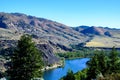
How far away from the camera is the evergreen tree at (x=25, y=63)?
3628cm

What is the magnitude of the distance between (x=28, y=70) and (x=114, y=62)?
Answer: 1425 inches

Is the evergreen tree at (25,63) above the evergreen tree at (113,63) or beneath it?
above

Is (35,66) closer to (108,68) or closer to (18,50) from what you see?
(18,50)

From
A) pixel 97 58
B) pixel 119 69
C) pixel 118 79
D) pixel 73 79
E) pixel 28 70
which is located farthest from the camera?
pixel 73 79

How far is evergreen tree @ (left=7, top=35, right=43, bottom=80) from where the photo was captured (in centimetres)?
3628

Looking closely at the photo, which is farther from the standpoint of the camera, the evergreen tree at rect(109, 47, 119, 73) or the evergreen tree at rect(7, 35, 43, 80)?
the evergreen tree at rect(109, 47, 119, 73)

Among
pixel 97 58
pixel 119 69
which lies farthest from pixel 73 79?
pixel 119 69

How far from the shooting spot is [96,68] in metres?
68.8

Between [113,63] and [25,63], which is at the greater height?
[25,63]

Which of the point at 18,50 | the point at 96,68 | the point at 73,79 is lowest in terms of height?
the point at 73,79

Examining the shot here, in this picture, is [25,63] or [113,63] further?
[113,63]

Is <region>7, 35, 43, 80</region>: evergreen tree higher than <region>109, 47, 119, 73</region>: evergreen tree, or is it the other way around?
<region>7, 35, 43, 80</region>: evergreen tree

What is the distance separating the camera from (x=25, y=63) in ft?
119

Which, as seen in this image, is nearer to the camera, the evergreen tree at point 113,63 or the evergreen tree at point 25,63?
the evergreen tree at point 25,63
